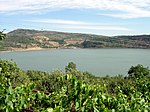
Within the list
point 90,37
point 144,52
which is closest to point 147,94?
point 144,52

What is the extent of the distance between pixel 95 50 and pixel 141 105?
16752cm

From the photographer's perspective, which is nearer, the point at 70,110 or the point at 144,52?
the point at 70,110

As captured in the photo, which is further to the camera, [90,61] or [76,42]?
[76,42]

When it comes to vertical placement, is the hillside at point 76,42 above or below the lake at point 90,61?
above

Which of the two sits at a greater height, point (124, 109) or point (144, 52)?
point (124, 109)

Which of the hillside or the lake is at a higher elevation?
the hillside

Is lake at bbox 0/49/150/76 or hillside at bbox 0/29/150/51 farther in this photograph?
hillside at bbox 0/29/150/51

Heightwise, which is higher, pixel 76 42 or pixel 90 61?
pixel 76 42

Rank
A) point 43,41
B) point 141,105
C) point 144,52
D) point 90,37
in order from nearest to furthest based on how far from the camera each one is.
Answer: point 141,105
point 144,52
point 43,41
point 90,37

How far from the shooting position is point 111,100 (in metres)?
4.99

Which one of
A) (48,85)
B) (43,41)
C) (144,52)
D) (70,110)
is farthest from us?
(43,41)

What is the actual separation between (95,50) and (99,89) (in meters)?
167

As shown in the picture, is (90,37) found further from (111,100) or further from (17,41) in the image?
(111,100)

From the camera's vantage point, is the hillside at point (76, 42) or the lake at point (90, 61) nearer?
the lake at point (90, 61)
